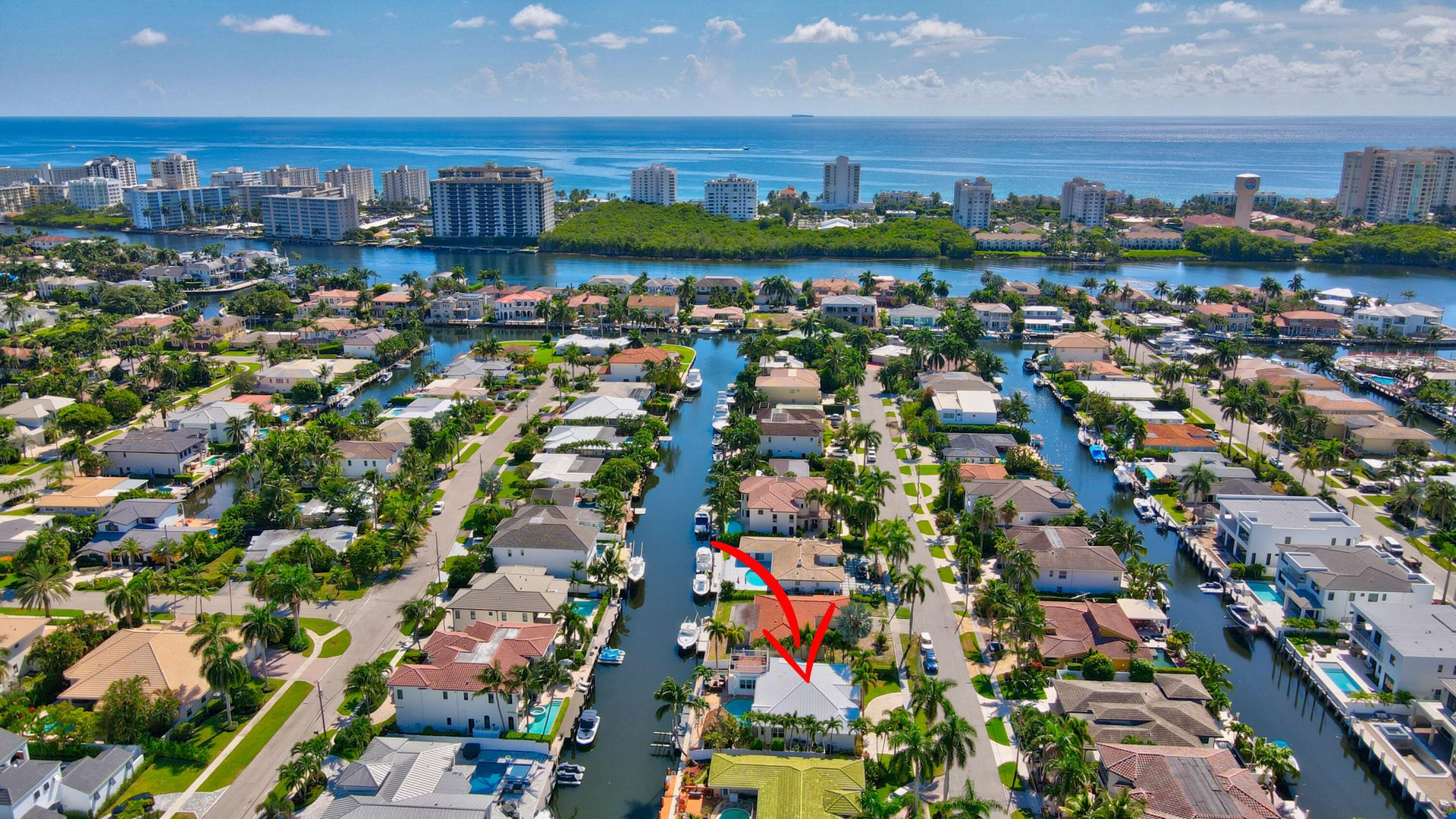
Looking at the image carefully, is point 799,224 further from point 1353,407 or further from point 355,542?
point 355,542

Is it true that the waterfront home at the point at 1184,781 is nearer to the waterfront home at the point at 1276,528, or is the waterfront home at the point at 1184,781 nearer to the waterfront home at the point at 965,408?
the waterfront home at the point at 1276,528

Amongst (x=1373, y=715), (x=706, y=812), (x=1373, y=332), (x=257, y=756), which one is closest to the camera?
(x=706, y=812)

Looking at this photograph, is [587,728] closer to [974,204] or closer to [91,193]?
[974,204]

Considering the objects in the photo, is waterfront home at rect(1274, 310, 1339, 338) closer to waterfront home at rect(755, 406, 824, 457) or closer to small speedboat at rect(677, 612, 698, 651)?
waterfront home at rect(755, 406, 824, 457)

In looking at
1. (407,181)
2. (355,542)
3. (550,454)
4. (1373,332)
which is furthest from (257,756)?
(407,181)

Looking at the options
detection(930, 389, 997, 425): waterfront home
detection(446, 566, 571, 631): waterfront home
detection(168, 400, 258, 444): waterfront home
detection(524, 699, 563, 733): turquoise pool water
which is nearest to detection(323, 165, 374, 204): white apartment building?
detection(168, 400, 258, 444): waterfront home

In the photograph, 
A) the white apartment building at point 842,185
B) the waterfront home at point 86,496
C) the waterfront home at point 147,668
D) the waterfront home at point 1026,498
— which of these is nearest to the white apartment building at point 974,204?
the white apartment building at point 842,185
